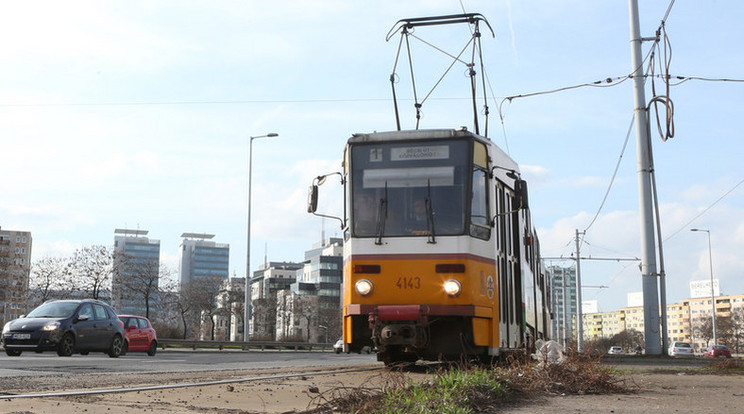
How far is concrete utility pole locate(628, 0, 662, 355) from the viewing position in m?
20.0

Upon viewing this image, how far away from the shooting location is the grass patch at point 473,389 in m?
5.88

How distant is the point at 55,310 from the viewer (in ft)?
71.4

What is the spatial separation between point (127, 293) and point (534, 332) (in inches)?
2224

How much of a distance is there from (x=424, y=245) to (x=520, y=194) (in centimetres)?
163

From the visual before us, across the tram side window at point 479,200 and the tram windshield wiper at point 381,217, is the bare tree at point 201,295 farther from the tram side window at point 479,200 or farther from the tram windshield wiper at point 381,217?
the tram side window at point 479,200

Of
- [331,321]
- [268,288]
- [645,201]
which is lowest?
[331,321]

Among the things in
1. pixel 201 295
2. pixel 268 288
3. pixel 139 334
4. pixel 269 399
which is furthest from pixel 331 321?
pixel 269 399

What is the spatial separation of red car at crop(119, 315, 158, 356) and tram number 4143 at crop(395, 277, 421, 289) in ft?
60.4

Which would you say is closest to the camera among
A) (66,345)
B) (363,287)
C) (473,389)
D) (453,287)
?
(473,389)

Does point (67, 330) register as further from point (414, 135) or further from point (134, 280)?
point (134, 280)

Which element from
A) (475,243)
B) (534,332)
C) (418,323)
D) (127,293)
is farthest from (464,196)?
(127,293)

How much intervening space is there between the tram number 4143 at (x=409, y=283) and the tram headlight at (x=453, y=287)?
1.32 feet

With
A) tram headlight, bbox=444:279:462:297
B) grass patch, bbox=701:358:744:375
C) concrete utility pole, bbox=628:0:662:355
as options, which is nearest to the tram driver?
tram headlight, bbox=444:279:462:297

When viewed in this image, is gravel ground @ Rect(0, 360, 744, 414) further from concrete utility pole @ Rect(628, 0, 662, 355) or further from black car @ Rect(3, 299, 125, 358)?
black car @ Rect(3, 299, 125, 358)
